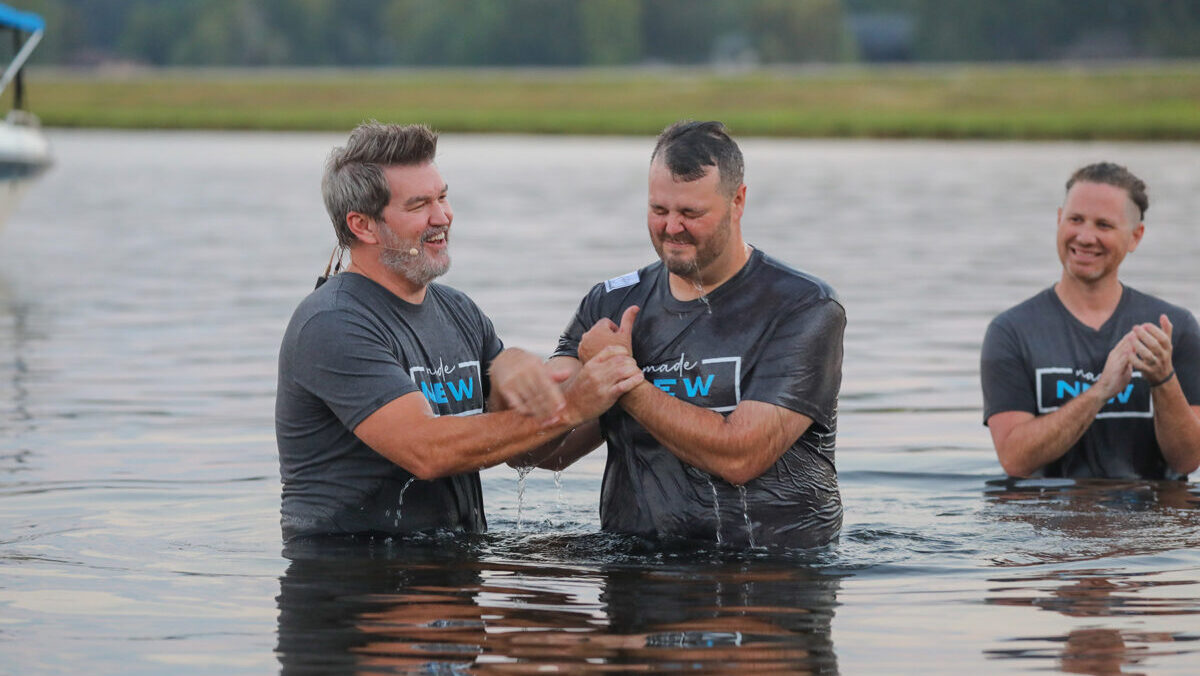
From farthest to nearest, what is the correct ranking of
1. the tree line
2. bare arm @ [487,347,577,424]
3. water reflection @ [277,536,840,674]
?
the tree line → bare arm @ [487,347,577,424] → water reflection @ [277,536,840,674]

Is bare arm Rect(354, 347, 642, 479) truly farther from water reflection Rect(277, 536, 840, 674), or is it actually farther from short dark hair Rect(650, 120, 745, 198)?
short dark hair Rect(650, 120, 745, 198)

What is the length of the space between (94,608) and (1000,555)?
396cm

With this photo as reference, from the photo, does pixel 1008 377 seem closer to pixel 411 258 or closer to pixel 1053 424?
pixel 1053 424

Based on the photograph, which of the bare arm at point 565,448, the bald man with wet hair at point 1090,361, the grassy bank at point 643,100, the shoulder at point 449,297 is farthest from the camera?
the grassy bank at point 643,100

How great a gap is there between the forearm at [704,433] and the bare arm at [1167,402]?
2357 millimetres

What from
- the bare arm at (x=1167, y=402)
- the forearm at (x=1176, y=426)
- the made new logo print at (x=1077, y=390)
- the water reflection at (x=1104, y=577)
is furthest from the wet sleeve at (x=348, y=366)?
the forearm at (x=1176, y=426)

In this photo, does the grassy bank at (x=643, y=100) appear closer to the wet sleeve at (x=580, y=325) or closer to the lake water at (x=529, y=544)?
the lake water at (x=529, y=544)

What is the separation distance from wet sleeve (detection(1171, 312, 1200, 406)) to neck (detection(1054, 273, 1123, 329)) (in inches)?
13.0

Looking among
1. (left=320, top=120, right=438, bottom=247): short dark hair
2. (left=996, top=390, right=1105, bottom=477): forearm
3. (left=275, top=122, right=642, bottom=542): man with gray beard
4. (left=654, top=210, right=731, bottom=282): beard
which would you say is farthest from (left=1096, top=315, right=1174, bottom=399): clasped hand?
(left=320, top=120, right=438, bottom=247): short dark hair

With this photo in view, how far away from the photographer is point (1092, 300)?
956cm

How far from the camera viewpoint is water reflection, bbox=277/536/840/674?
652cm

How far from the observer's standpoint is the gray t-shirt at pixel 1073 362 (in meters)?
9.45

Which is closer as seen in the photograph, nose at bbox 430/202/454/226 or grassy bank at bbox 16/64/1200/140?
nose at bbox 430/202/454/226

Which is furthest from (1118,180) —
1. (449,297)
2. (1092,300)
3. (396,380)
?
(396,380)
